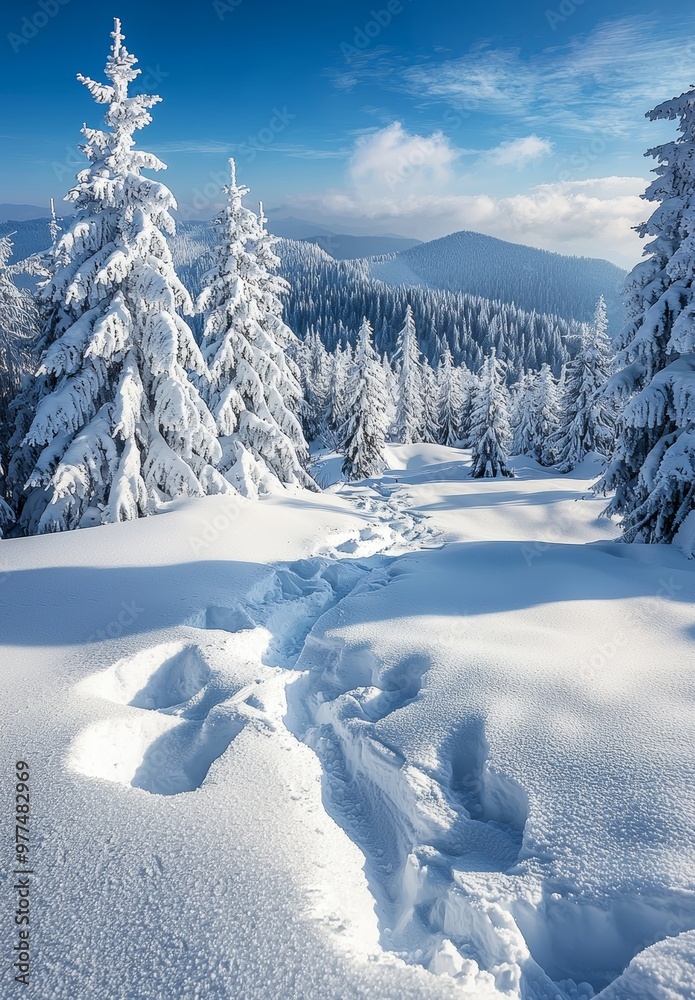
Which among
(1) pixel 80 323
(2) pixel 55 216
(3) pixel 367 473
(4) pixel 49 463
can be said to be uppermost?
(2) pixel 55 216

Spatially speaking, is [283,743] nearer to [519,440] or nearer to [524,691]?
[524,691]

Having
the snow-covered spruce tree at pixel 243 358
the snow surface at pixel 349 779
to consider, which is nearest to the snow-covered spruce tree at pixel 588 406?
the snow-covered spruce tree at pixel 243 358

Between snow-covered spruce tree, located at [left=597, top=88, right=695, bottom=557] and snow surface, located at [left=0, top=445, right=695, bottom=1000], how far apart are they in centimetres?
251

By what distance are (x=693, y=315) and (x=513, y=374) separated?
12740cm

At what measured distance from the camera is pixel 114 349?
1102 cm

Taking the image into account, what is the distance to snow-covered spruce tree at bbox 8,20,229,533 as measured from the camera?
10.7 meters

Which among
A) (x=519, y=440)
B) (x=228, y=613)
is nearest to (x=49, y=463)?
(x=228, y=613)

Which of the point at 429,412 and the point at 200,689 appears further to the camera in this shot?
the point at 429,412

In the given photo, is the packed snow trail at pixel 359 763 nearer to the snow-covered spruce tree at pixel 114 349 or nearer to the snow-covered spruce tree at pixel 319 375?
the snow-covered spruce tree at pixel 114 349

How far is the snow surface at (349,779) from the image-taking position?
2.82 metres

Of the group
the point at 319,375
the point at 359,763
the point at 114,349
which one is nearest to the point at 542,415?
the point at 319,375

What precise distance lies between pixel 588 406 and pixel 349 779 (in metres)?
33.4

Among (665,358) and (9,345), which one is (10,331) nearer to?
(9,345)

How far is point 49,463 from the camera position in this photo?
11180 millimetres
